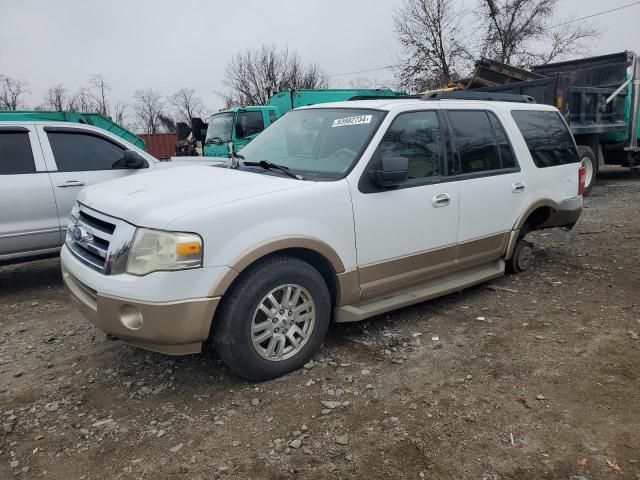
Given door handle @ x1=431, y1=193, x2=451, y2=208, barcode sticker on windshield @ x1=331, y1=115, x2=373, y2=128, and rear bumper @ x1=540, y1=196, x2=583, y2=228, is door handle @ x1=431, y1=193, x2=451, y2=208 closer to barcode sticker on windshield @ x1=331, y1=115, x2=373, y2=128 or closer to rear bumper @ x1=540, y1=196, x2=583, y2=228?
barcode sticker on windshield @ x1=331, y1=115, x2=373, y2=128

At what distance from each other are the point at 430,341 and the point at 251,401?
156 cm

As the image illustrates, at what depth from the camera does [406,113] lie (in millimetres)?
3932

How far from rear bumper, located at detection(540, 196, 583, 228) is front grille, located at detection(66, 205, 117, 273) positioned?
4.40 meters

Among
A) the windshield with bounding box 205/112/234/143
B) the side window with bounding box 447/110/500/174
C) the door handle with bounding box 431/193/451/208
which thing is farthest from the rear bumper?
the windshield with bounding box 205/112/234/143

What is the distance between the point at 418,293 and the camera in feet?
13.4

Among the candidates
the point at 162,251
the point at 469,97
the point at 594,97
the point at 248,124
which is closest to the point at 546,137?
the point at 469,97

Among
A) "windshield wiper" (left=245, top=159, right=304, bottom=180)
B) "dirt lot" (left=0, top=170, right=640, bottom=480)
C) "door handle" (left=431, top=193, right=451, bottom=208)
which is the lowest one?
"dirt lot" (left=0, top=170, right=640, bottom=480)

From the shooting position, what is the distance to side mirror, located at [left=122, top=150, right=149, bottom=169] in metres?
5.68

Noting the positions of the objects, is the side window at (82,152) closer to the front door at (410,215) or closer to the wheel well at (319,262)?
the wheel well at (319,262)

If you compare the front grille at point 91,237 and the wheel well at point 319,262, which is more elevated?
the front grille at point 91,237

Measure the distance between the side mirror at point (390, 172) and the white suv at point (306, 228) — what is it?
11mm

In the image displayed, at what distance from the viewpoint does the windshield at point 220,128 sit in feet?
45.1

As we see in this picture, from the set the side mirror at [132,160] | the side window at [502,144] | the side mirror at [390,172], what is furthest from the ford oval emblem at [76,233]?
the side window at [502,144]

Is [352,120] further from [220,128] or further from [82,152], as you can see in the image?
[220,128]
